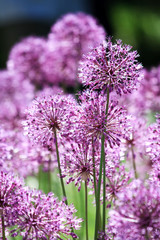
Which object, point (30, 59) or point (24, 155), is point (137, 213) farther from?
point (30, 59)

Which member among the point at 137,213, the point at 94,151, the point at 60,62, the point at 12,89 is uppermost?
the point at 12,89

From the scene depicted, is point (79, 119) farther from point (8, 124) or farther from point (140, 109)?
point (140, 109)

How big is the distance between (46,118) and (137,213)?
1.25 ft

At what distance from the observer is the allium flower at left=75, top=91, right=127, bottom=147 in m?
0.98

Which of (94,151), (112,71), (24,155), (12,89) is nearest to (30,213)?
(94,151)

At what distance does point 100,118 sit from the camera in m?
0.98

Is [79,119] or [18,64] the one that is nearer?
[79,119]

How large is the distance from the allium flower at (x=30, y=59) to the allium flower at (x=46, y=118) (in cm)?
125

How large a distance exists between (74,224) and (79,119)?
0.24m

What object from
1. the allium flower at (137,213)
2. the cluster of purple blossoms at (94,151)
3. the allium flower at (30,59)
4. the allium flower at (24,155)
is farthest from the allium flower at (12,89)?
the allium flower at (137,213)

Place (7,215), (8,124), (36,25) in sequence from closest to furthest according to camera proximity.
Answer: (7,215) → (8,124) → (36,25)

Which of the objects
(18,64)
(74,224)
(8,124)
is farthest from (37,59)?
(74,224)

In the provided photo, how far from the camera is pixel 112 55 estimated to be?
100cm

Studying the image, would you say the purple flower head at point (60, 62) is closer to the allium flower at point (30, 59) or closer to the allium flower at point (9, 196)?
the allium flower at point (30, 59)
